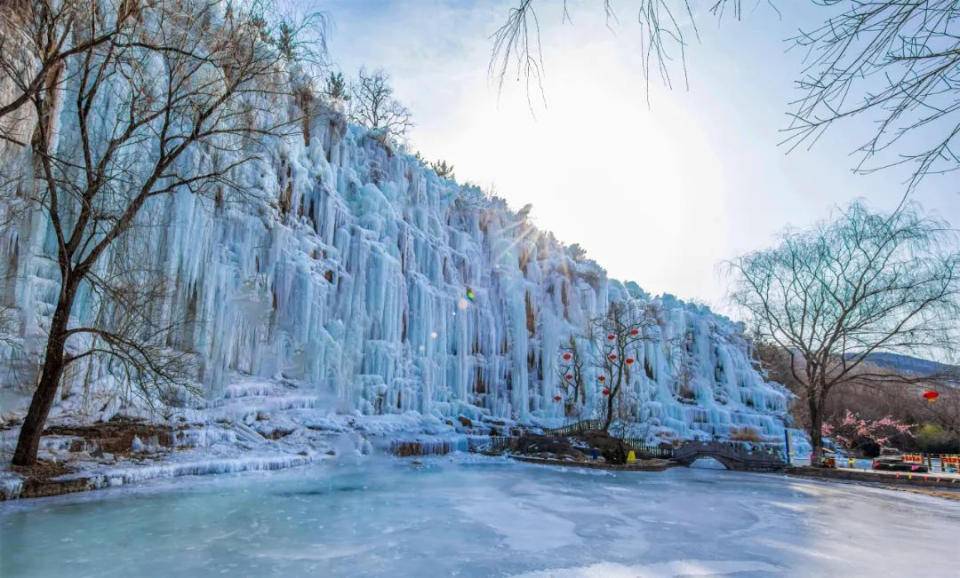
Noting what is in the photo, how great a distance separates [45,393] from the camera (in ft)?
26.6

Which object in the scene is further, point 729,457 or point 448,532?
point 729,457

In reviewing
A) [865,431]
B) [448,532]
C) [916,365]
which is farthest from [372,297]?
[865,431]

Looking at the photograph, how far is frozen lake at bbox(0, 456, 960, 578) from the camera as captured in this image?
537 centimetres

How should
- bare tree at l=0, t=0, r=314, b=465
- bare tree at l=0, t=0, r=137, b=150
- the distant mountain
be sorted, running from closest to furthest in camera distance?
bare tree at l=0, t=0, r=137, b=150 → bare tree at l=0, t=0, r=314, b=465 → the distant mountain

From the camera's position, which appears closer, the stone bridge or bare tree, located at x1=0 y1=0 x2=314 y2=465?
bare tree, located at x1=0 y1=0 x2=314 y2=465

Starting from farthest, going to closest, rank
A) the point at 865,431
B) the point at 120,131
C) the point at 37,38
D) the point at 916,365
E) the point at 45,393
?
1. the point at 865,431
2. the point at 916,365
3. the point at 120,131
4. the point at 45,393
5. the point at 37,38

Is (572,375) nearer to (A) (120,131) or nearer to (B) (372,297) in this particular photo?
(B) (372,297)

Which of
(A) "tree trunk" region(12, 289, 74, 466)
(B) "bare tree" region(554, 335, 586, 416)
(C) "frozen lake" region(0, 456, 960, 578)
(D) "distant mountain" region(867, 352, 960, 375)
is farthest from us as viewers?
(B) "bare tree" region(554, 335, 586, 416)

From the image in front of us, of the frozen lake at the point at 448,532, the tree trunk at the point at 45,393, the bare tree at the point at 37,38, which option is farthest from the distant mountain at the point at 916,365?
the tree trunk at the point at 45,393

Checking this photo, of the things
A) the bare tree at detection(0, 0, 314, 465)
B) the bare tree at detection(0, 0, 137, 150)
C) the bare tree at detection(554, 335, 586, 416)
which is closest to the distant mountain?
the bare tree at detection(554, 335, 586, 416)

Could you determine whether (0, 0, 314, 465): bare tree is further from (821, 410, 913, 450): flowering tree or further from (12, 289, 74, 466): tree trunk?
(821, 410, 913, 450): flowering tree

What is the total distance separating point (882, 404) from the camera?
1428 inches

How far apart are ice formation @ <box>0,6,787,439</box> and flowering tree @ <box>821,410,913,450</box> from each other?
481 centimetres

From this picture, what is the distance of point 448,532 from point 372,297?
14180 millimetres
